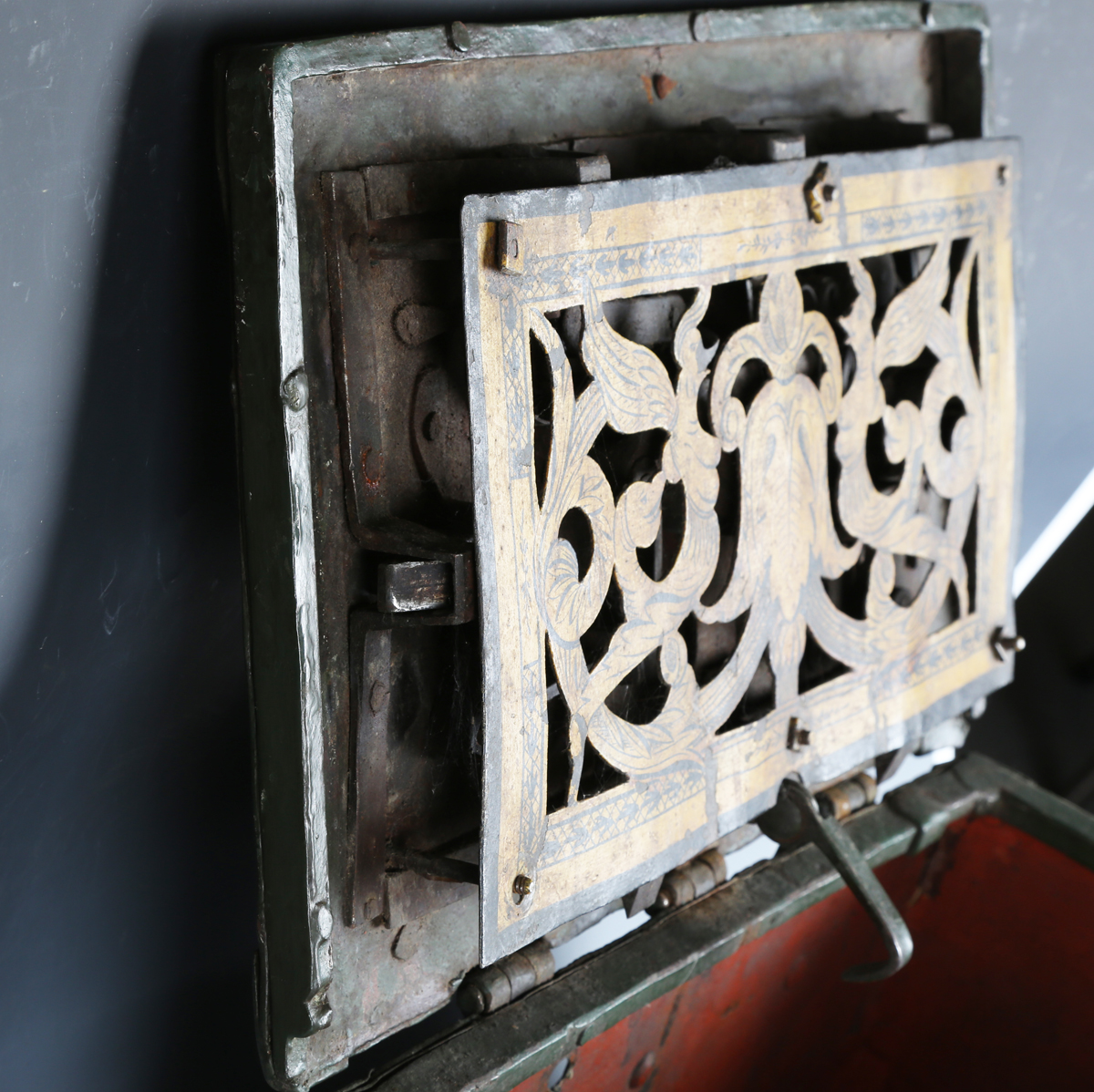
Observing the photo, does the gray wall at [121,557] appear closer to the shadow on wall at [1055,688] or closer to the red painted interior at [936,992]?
the red painted interior at [936,992]

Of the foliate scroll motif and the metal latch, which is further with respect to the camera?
the metal latch

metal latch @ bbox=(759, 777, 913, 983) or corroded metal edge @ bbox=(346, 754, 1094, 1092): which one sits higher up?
metal latch @ bbox=(759, 777, 913, 983)

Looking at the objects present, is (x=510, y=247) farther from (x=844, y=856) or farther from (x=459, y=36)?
(x=844, y=856)

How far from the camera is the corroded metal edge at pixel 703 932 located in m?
0.74

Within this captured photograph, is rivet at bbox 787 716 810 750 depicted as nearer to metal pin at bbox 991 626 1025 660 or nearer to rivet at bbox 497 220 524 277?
metal pin at bbox 991 626 1025 660

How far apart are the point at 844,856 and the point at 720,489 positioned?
256 millimetres

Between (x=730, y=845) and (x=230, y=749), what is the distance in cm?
37

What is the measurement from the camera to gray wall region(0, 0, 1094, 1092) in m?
0.54

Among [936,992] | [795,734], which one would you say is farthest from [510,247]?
[936,992]

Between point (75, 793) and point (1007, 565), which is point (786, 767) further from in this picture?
point (75, 793)

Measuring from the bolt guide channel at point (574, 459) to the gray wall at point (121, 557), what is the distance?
1.8 inches

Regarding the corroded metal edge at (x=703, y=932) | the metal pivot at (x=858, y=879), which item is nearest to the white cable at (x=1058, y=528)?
the corroded metal edge at (x=703, y=932)

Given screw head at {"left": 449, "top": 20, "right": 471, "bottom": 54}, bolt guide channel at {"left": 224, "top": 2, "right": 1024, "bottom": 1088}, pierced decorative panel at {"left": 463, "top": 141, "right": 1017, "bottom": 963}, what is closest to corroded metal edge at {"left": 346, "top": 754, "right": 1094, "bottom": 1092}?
bolt guide channel at {"left": 224, "top": 2, "right": 1024, "bottom": 1088}

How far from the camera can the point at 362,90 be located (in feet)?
1.88
